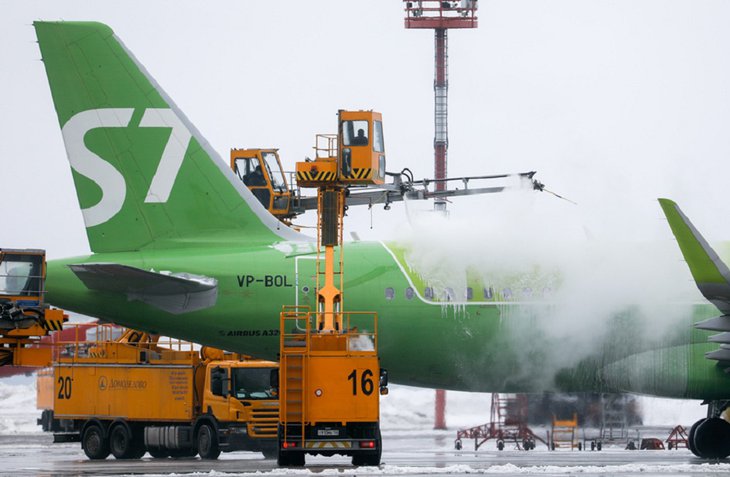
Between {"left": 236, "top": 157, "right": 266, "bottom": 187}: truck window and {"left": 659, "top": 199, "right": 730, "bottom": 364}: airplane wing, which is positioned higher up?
{"left": 236, "top": 157, "right": 266, "bottom": 187}: truck window

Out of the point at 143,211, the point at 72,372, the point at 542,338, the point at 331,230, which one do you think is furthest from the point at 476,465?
the point at 72,372

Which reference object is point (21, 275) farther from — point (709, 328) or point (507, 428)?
point (507, 428)

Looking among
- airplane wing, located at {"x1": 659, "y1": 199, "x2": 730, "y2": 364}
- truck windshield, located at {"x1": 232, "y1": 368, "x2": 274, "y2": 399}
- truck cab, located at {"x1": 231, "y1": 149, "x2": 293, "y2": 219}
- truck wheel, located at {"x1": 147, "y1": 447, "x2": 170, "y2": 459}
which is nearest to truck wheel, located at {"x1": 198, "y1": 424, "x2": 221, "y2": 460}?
truck wheel, located at {"x1": 147, "y1": 447, "x2": 170, "y2": 459}

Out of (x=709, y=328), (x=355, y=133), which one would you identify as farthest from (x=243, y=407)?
(x=709, y=328)

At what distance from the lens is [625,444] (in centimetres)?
5231

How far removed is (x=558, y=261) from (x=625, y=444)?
53.6 feet

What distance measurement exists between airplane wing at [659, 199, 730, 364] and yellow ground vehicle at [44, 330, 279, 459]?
13.8 metres

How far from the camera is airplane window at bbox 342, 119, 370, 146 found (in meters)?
37.5

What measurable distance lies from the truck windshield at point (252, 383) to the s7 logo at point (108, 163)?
6604mm

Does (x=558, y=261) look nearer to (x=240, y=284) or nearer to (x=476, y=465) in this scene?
(x=476, y=465)

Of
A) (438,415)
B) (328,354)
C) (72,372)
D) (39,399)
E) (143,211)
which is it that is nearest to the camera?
(328,354)

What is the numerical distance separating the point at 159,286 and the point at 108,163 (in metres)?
4.99

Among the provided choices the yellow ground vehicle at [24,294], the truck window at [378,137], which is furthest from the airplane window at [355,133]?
the yellow ground vehicle at [24,294]

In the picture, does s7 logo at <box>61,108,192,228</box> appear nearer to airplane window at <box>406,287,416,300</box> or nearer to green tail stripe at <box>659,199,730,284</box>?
airplane window at <box>406,287,416,300</box>
